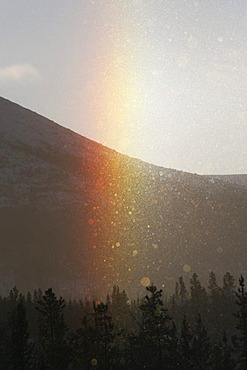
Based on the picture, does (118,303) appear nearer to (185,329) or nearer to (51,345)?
(185,329)

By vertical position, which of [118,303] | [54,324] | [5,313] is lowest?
[54,324]

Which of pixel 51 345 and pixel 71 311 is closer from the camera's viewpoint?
pixel 51 345

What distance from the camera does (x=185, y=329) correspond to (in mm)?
69750

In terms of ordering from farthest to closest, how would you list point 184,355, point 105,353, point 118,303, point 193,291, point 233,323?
point 193,291, point 233,323, point 118,303, point 184,355, point 105,353

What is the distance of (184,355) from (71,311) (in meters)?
86.7

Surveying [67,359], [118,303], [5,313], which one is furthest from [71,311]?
[67,359]

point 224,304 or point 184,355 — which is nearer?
point 184,355

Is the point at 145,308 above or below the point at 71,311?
below

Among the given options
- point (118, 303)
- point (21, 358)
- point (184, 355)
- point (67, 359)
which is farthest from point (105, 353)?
point (118, 303)

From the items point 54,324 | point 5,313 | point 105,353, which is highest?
point 5,313

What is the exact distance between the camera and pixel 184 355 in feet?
216

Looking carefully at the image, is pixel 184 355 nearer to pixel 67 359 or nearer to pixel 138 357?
pixel 138 357

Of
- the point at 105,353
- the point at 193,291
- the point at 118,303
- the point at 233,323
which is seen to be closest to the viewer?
the point at 105,353

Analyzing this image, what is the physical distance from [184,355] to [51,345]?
802 inches
